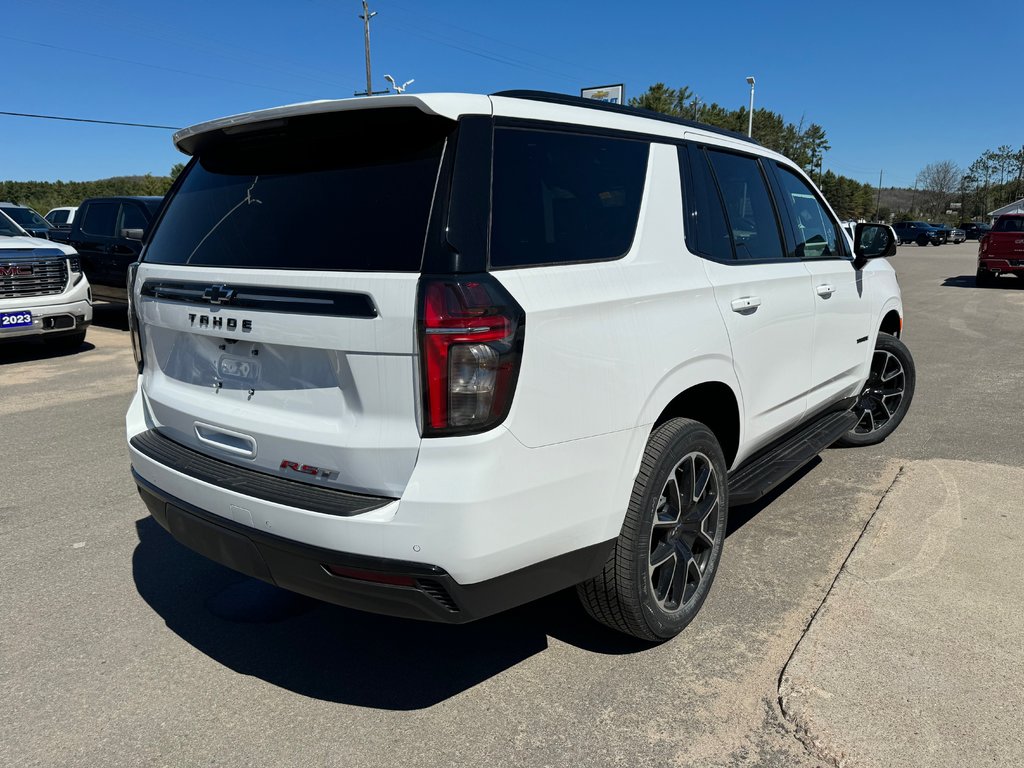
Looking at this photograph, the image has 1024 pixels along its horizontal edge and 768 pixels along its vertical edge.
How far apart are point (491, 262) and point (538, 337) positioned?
25cm

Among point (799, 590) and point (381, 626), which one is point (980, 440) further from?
point (381, 626)

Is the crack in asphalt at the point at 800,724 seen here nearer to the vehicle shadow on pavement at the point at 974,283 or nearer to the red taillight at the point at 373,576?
the red taillight at the point at 373,576

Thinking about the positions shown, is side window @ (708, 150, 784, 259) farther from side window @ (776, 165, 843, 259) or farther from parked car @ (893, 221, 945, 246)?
parked car @ (893, 221, 945, 246)

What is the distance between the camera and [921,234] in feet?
158

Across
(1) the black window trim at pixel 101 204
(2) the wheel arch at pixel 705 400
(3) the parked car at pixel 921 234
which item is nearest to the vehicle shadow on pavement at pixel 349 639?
(2) the wheel arch at pixel 705 400

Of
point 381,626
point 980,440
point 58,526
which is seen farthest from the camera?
point 980,440

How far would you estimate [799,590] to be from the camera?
3391 millimetres

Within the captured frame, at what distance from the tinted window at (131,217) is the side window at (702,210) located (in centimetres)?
996

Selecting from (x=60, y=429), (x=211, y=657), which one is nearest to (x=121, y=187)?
(x=60, y=429)

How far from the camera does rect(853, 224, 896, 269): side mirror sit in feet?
15.5

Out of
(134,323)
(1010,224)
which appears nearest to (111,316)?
(134,323)

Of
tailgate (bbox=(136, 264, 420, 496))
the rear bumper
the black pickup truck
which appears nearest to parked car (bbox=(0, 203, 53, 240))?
the black pickup truck

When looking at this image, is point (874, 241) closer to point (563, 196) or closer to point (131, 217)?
point (563, 196)

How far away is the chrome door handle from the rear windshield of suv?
4.92 ft
